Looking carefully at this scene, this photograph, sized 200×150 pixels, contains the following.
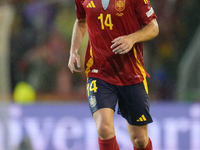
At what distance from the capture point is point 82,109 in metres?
4.90

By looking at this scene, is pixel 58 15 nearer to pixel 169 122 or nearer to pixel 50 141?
pixel 50 141

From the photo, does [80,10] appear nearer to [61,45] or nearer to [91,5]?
[91,5]

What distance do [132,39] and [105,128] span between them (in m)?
0.71

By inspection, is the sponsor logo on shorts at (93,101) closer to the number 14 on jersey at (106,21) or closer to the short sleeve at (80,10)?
the number 14 on jersey at (106,21)

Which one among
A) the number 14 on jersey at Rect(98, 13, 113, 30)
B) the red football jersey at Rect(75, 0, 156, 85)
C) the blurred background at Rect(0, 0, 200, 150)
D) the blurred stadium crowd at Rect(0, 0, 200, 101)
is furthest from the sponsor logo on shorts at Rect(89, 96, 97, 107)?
the blurred stadium crowd at Rect(0, 0, 200, 101)

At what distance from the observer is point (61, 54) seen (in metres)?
5.66

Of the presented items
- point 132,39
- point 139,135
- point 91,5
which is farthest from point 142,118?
point 91,5

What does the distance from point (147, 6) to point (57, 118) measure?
248cm

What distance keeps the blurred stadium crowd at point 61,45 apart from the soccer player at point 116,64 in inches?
97.7

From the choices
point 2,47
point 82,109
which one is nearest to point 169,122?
point 82,109

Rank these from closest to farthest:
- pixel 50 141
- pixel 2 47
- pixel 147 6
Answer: pixel 147 6, pixel 50 141, pixel 2 47

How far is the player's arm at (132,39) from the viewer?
2.59m

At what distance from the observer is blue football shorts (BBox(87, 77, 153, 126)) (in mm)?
2844

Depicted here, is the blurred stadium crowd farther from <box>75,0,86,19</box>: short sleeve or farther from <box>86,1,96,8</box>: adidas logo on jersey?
<box>86,1,96,8</box>: adidas logo on jersey
